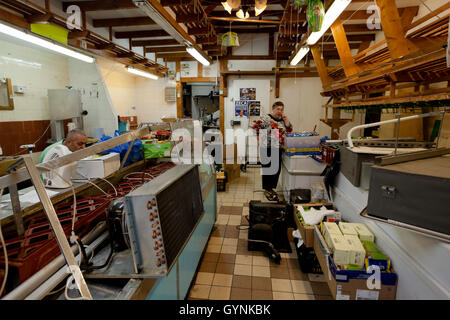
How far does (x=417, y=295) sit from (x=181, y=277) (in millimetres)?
1709

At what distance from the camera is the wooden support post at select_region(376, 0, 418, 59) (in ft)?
6.89

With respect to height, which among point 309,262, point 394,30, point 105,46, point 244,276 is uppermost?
point 105,46

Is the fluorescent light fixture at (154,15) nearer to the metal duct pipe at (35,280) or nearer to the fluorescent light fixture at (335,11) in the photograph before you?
the fluorescent light fixture at (335,11)

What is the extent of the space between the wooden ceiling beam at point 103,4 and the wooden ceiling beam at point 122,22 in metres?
0.69

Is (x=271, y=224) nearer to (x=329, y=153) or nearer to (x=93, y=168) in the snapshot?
(x=329, y=153)

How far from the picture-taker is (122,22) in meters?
4.71

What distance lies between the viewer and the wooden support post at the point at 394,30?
6.89 ft

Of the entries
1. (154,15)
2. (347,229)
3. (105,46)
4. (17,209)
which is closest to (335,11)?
(154,15)

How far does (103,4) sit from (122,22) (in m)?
0.88

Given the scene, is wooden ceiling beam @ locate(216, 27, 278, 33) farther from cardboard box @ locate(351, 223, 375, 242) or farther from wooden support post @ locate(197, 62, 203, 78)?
cardboard box @ locate(351, 223, 375, 242)

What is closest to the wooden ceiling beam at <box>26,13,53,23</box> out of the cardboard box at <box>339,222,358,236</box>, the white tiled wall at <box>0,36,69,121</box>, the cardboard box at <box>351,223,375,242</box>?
the white tiled wall at <box>0,36,69,121</box>

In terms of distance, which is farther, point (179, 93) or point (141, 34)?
point (179, 93)

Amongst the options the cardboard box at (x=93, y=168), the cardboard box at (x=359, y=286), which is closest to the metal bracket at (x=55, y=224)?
the cardboard box at (x=93, y=168)
